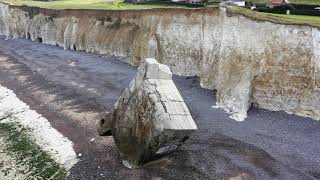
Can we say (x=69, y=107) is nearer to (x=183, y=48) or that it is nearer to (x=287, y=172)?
(x=183, y=48)

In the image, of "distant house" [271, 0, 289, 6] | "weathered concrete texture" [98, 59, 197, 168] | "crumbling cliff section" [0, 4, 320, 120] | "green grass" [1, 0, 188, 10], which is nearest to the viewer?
"weathered concrete texture" [98, 59, 197, 168]

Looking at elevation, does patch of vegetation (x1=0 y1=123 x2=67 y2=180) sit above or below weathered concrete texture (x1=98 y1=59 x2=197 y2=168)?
below

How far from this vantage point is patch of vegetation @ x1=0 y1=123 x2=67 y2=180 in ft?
68.9

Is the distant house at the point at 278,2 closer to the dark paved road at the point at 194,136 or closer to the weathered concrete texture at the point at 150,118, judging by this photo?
the dark paved road at the point at 194,136

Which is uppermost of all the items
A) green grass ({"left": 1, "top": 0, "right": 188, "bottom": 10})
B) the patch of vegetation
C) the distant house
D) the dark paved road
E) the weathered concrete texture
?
the distant house

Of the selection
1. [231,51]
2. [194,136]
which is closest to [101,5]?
[231,51]

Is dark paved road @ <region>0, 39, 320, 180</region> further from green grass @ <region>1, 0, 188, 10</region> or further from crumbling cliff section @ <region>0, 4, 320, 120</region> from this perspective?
green grass @ <region>1, 0, 188, 10</region>

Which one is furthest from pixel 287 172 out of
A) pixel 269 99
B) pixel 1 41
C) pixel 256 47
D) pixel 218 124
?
pixel 1 41

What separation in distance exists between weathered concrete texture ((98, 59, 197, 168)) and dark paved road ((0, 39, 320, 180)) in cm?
91

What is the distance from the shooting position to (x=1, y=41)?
59969 mm

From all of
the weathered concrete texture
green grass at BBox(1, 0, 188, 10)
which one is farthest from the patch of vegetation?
green grass at BBox(1, 0, 188, 10)

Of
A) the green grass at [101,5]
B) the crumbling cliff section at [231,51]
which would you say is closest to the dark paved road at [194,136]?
the crumbling cliff section at [231,51]

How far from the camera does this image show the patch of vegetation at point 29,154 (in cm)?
2102

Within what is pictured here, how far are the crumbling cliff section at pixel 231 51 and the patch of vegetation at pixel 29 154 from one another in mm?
11129
